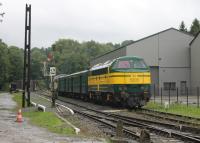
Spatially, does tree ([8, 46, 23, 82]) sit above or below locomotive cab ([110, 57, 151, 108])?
above

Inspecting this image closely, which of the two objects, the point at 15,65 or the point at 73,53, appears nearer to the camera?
the point at 15,65

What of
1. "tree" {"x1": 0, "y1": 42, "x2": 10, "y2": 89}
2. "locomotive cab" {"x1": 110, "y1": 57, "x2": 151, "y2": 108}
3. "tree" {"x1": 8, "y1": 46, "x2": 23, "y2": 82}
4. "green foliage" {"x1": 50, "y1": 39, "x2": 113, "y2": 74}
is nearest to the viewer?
"locomotive cab" {"x1": 110, "y1": 57, "x2": 151, "y2": 108}

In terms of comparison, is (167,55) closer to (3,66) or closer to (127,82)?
(127,82)

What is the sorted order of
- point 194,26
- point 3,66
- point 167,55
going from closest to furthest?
1. point 167,55
2. point 3,66
3. point 194,26

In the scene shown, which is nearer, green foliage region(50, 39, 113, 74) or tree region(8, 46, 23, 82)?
tree region(8, 46, 23, 82)

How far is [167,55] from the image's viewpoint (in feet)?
211

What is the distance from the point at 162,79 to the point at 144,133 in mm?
51035

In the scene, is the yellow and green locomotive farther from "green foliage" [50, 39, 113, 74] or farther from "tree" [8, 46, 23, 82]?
"green foliage" [50, 39, 113, 74]

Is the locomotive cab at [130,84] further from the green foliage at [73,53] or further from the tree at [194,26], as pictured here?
the green foliage at [73,53]

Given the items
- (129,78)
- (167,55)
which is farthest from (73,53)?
(129,78)

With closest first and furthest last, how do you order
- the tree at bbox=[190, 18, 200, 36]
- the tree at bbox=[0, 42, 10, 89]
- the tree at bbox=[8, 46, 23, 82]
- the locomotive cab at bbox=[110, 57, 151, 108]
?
the locomotive cab at bbox=[110, 57, 151, 108], the tree at bbox=[0, 42, 10, 89], the tree at bbox=[190, 18, 200, 36], the tree at bbox=[8, 46, 23, 82]

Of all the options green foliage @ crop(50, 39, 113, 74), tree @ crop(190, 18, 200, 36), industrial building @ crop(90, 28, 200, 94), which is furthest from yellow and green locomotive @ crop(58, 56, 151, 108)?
green foliage @ crop(50, 39, 113, 74)

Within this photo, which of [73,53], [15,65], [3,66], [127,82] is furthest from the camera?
[73,53]

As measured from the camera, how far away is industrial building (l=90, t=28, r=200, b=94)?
63062mm
